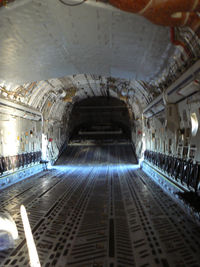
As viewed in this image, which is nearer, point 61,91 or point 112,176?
point 112,176

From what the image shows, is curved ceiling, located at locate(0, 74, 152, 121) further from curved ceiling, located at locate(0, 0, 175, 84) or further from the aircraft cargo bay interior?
curved ceiling, located at locate(0, 0, 175, 84)

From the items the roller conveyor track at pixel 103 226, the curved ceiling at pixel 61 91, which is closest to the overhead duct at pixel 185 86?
the roller conveyor track at pixel 103 226

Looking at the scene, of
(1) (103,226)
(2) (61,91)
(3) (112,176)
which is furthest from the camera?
(2) (61,91)

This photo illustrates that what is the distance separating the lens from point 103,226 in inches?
189

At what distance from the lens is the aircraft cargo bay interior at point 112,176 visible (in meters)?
3.68

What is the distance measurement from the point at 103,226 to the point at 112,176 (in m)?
6.34

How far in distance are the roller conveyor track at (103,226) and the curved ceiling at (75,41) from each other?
3758mm

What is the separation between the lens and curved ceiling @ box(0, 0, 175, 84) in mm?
4246

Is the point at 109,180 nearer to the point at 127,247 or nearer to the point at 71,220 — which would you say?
the point at 71,220

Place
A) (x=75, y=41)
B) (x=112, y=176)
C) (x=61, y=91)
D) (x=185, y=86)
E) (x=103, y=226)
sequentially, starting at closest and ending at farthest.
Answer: (x=103, y=226) → (x=75, y=41) → (x=185, y=86) → (x=112, y=176) → (x=61, y=91)

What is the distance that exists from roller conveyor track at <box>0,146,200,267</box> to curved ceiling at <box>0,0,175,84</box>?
3758 mm

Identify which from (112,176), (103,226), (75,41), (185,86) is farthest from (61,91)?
(103,226)

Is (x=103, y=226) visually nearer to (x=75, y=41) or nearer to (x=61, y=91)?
(x=75, y=41)

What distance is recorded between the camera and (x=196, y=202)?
15.1 feet
